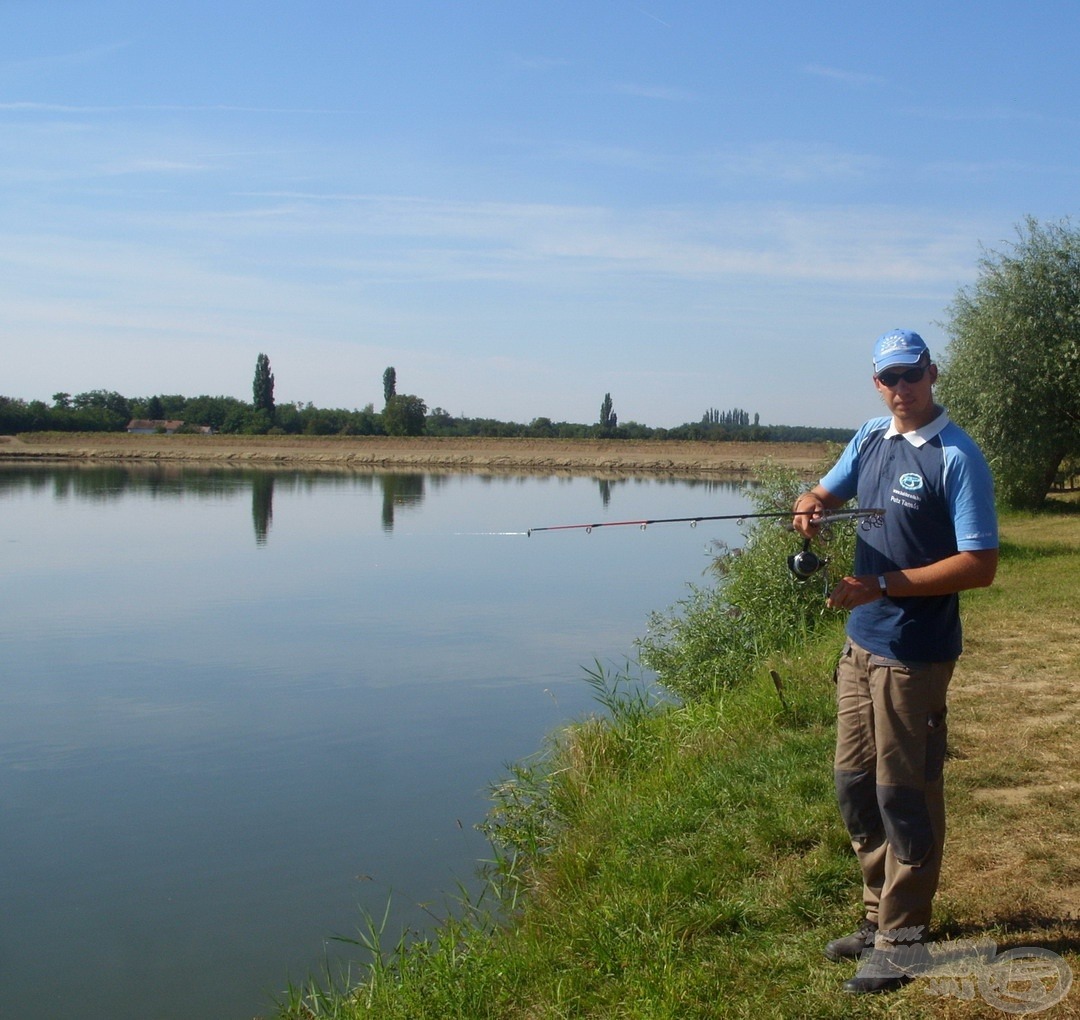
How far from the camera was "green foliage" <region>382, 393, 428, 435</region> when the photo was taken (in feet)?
285

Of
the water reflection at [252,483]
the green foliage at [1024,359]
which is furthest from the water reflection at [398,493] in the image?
the green foliage at [1024,359]

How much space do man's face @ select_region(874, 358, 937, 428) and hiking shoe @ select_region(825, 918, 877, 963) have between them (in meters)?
1.83

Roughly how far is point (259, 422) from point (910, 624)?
3654 inches

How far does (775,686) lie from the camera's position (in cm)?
796

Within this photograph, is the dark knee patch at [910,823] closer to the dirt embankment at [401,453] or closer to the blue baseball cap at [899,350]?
the blue baseball cap at [899,350]

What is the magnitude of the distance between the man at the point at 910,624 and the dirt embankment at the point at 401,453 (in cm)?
6415

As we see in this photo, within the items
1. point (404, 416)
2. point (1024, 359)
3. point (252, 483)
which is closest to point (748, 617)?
point (1024, 359)

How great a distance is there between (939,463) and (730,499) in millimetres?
38150

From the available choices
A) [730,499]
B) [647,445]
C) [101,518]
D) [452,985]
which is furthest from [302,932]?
[647,445]

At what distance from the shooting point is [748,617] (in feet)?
38.6

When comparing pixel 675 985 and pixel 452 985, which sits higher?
pixel 675 985

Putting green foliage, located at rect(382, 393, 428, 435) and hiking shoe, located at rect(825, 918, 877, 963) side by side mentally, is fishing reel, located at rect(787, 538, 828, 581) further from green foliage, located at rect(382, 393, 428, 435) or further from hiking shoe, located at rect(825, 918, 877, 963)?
green foliage, located at rect(382, 393, 428, 435)

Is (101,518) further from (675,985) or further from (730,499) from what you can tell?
(675,985)

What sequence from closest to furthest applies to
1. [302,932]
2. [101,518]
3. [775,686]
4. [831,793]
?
[831,793] < [302,932] < [775,686] < [101,518]
